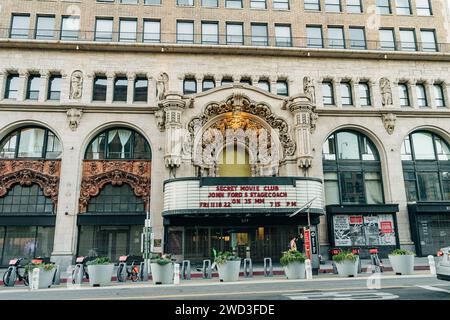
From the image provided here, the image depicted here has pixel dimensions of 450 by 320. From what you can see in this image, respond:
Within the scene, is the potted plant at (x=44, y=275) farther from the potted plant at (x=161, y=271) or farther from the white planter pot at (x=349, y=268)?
the white planter pot at (x=349, y=268)

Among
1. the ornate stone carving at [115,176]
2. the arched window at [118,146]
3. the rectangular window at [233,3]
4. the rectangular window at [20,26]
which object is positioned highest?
the rectangular window at [233,3]

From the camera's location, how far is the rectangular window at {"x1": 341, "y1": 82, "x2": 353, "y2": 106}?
2899 cm

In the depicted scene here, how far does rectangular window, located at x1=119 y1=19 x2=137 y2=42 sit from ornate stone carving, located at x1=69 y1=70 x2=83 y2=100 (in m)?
4.84

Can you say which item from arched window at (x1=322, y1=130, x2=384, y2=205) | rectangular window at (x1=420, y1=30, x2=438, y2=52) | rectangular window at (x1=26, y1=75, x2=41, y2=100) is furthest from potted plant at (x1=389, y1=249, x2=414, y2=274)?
rectangular window at (x1=26, y1=75, x2=41, y2=100)

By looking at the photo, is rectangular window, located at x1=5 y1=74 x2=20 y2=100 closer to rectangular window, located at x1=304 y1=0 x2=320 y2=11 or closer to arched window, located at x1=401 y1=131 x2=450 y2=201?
rectangular window, located at x1=304 y1=0 x2=320 y2=11

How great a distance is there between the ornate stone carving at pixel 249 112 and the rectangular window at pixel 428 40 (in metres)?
16.8

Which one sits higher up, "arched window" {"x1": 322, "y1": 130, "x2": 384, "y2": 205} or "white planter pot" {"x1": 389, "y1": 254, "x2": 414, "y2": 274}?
"arched window" {"x1": 322, "y1": 130, "x2": 384, "y2": 205}

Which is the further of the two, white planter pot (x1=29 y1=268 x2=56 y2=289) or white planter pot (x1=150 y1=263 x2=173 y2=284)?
white planter pot (x1=150 y1=263 x2=173 y2=284)

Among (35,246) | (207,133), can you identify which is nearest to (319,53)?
(207,133)

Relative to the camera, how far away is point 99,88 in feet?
88.9

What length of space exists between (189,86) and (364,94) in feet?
51.8

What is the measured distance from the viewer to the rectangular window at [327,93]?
28678 mm

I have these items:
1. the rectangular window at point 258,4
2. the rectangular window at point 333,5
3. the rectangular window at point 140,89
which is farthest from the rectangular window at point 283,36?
the rectangular window at point 140,89
